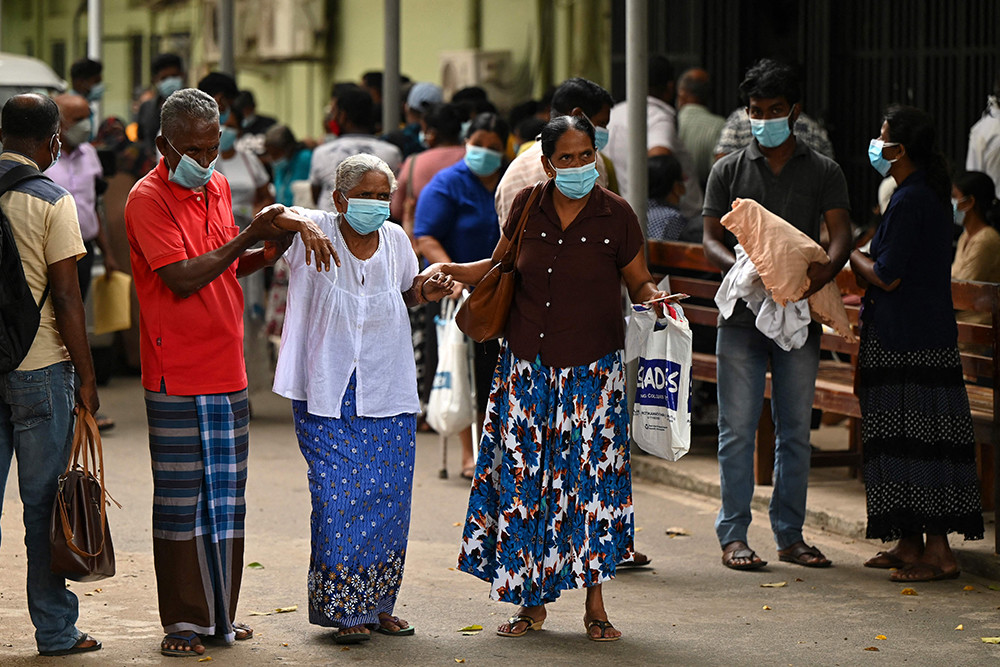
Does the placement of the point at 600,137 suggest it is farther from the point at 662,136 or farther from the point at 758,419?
the point at 662,136

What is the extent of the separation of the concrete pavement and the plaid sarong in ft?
0.64

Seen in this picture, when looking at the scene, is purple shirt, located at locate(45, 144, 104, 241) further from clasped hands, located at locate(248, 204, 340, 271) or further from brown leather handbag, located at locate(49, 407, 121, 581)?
clasped hands, located at locate(248, 204, 340, 271)

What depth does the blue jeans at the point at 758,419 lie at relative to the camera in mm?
6676

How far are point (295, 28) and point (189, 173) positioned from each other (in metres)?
15.6

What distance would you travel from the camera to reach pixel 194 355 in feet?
17.2

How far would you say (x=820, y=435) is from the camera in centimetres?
983

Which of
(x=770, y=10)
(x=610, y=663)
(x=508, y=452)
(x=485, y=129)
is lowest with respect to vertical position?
(x=610, y=663)

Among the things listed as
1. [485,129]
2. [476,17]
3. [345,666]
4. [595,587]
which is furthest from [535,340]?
[476,17]

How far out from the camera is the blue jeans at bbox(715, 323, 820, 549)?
668 centimetres

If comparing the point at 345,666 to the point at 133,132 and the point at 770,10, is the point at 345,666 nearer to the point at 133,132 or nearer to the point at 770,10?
the point at 770,10

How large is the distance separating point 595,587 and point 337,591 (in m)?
0.94

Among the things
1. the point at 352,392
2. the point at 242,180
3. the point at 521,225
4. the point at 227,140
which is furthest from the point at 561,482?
the point at 242,180

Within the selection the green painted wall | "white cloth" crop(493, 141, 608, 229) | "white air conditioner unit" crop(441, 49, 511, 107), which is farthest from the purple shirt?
"white air conditioner unit" crop(441, 49, 511, 107)

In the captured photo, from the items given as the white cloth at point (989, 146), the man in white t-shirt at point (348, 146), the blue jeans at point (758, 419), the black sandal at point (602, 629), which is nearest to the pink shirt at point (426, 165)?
the man in white t-shirt at point (348, 146)
